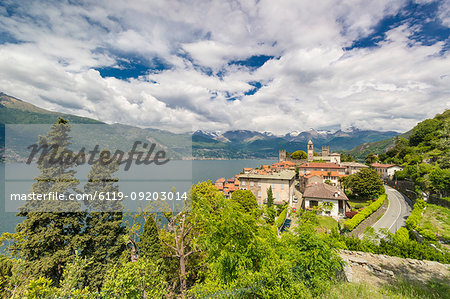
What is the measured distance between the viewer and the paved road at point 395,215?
2391cm

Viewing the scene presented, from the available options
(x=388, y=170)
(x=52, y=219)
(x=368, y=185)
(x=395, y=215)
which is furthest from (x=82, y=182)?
(x=388, y=170)

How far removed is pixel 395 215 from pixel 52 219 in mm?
40514

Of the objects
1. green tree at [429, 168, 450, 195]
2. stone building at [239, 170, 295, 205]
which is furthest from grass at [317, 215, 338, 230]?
green tree at [429, 168, 450, 195]

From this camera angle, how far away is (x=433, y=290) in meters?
8.42

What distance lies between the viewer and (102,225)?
13.1m

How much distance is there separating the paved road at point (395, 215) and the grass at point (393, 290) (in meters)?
16.5

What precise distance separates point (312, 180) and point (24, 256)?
45300 millimetres

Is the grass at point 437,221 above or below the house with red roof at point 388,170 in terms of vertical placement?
below

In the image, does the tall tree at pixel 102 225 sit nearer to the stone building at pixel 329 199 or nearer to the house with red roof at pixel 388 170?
the stone building at pixel 329 199

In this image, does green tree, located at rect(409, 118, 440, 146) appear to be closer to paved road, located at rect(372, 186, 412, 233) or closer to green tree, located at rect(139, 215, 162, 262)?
paved road, located at rect(372, 186, 412, 233)

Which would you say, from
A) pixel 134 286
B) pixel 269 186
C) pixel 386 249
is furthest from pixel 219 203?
→ pixel 269 186

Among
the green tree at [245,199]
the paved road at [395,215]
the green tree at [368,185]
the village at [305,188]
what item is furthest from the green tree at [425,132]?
the green tree at [245,199]

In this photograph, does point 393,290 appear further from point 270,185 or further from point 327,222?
point 270,185

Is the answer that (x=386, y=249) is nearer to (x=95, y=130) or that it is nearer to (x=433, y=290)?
(x=433, y=290)
